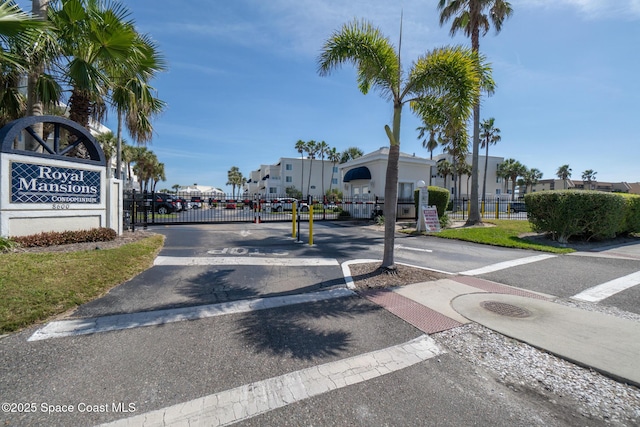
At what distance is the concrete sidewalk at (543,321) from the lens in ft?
9.50

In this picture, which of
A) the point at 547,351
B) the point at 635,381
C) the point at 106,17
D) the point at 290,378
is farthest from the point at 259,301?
the point at 106,17

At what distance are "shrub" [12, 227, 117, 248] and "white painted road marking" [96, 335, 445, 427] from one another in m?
6.34

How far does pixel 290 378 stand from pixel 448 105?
570cm

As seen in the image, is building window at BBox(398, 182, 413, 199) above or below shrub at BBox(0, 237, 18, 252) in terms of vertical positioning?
above

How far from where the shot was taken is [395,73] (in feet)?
19.3

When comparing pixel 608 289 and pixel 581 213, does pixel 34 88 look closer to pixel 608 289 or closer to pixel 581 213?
pixel 608 289

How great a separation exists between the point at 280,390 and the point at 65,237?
7239 millimetres

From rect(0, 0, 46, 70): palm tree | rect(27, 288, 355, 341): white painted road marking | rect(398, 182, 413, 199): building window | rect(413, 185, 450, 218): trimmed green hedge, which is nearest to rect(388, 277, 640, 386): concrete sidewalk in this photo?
rect(27, 288, 355, 341): white painted road marking

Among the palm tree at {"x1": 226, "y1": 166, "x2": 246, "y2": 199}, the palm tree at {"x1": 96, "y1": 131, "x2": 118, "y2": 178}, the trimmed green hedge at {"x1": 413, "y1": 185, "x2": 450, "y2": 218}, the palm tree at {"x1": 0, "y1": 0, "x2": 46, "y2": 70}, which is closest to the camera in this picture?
the palm tree at {"x1": 0, "y1": 0, "x2": 46, "y2": 70}

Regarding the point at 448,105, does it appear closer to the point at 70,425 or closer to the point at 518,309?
the point at 518,309

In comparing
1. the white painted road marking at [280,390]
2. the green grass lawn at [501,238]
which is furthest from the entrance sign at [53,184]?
the green grass lawn at [501,238]

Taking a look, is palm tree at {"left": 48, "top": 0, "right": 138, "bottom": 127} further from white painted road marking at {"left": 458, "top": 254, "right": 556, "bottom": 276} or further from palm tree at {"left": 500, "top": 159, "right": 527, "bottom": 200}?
palm tree at {"left": 500, "top": 159, "right": 527, "bottom": 200}

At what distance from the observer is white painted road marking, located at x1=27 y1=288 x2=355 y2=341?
10.9ft

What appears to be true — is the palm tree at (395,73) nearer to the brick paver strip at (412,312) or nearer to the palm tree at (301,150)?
the brick paver strip at (412,312)
